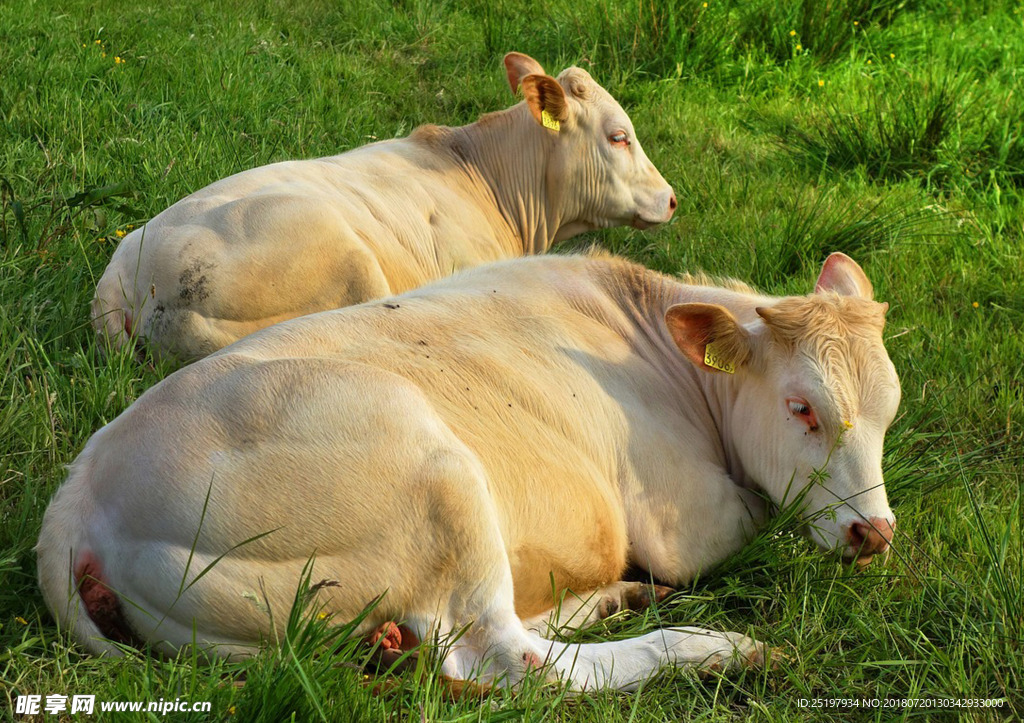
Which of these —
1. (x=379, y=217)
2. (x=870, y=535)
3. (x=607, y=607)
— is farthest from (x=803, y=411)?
(x=379, y=217)

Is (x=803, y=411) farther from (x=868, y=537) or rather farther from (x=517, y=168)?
(x=517, y=168)

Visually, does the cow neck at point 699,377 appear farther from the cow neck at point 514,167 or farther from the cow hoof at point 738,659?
the cow neck at point 514,167

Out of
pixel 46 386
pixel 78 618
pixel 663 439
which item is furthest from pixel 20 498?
pixel 663 439

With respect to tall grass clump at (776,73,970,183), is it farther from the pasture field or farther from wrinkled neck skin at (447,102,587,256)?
wrinkled neck skin at (447,102,587,256)

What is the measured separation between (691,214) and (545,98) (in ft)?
4.12

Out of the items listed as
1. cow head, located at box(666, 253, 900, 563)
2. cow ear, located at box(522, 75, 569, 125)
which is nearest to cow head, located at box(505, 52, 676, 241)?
cow ear, located at box(522, 75, 569, 125)

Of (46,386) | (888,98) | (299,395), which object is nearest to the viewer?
(299,395)

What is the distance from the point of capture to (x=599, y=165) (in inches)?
280

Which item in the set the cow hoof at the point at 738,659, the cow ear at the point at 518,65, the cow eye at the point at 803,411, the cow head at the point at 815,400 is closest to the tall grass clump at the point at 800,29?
the cow ear at the point at 518,65

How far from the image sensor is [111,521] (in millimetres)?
3020

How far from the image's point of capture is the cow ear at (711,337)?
12.9ft

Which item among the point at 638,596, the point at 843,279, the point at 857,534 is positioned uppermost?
the point at 843,279

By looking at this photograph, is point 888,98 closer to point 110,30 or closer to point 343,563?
point 110,30

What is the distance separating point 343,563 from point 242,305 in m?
2.24
